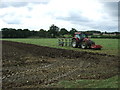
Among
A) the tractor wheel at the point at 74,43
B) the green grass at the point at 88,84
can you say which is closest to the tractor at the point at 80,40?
the tractor wheel at the point at 74,43

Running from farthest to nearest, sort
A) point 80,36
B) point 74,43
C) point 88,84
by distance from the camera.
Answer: point 74,43 < point 80,36 < point 88,84

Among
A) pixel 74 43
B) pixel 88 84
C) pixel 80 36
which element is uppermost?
pixel 80 36

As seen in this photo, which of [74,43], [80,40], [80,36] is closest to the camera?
[80,40]

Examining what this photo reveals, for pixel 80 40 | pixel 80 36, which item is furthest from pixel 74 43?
pixel 80 36

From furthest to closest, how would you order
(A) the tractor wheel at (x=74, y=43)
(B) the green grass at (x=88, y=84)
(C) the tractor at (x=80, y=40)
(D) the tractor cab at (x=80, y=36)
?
(A) the tractor wheel at (x=74, y=43) < (D) the tractor cab at (x=80, y=36) < (C) the tractor at (x=80, y=40) < (B) the green grass at (x=88, y=84)

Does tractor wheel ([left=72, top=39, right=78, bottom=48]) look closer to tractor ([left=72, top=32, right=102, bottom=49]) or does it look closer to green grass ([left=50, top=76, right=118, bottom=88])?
tractor ([left=72, top=32, right=102, bottom=49])

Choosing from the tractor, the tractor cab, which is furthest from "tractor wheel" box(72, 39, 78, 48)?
the tractor cab

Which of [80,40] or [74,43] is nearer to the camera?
[80,40]

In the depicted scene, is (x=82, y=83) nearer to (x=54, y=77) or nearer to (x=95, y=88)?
(x=95, y=88)

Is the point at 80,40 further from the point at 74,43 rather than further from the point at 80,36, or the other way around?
the point at 74,43

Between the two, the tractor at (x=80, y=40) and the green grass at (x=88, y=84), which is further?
the tractor at (x=80, y=40)

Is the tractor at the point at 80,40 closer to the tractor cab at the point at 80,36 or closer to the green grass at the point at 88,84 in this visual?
the tractor cab at the point at 80,36

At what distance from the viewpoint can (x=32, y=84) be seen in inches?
274

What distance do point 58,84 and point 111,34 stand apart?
78069 millimetres
